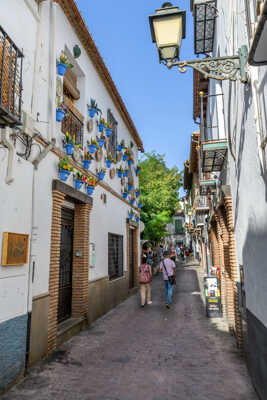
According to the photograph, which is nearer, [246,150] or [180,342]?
[246,150]

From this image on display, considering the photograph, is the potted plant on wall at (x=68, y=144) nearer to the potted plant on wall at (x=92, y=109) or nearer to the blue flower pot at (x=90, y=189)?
the blue flower pot at (x=90, y=189)

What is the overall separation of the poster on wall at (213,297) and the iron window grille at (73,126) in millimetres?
5169

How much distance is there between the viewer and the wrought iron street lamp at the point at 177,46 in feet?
11.3

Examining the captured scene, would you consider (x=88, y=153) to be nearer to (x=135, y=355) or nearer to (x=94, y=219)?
(x=94, y=219)

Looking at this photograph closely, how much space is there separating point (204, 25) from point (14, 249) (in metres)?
→ 7.23

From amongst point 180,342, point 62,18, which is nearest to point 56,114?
point 62,18

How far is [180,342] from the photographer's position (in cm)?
606

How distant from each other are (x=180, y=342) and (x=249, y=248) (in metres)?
3.16

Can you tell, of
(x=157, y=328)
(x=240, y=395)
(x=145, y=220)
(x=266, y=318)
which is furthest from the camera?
(x=145, y=220)

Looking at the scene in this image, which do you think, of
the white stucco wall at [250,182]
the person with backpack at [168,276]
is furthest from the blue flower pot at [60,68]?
the person with backpack at [168,276]

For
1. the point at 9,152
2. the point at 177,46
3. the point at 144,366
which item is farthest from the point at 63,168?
the point at 144,366

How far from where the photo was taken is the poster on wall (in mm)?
7938

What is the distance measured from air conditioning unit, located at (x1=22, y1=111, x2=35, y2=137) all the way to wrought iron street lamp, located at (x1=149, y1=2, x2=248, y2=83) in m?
2.52

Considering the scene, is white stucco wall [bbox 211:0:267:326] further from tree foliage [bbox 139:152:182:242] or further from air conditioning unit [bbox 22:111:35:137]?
tree foliage [bbox 139:152:182:242]
